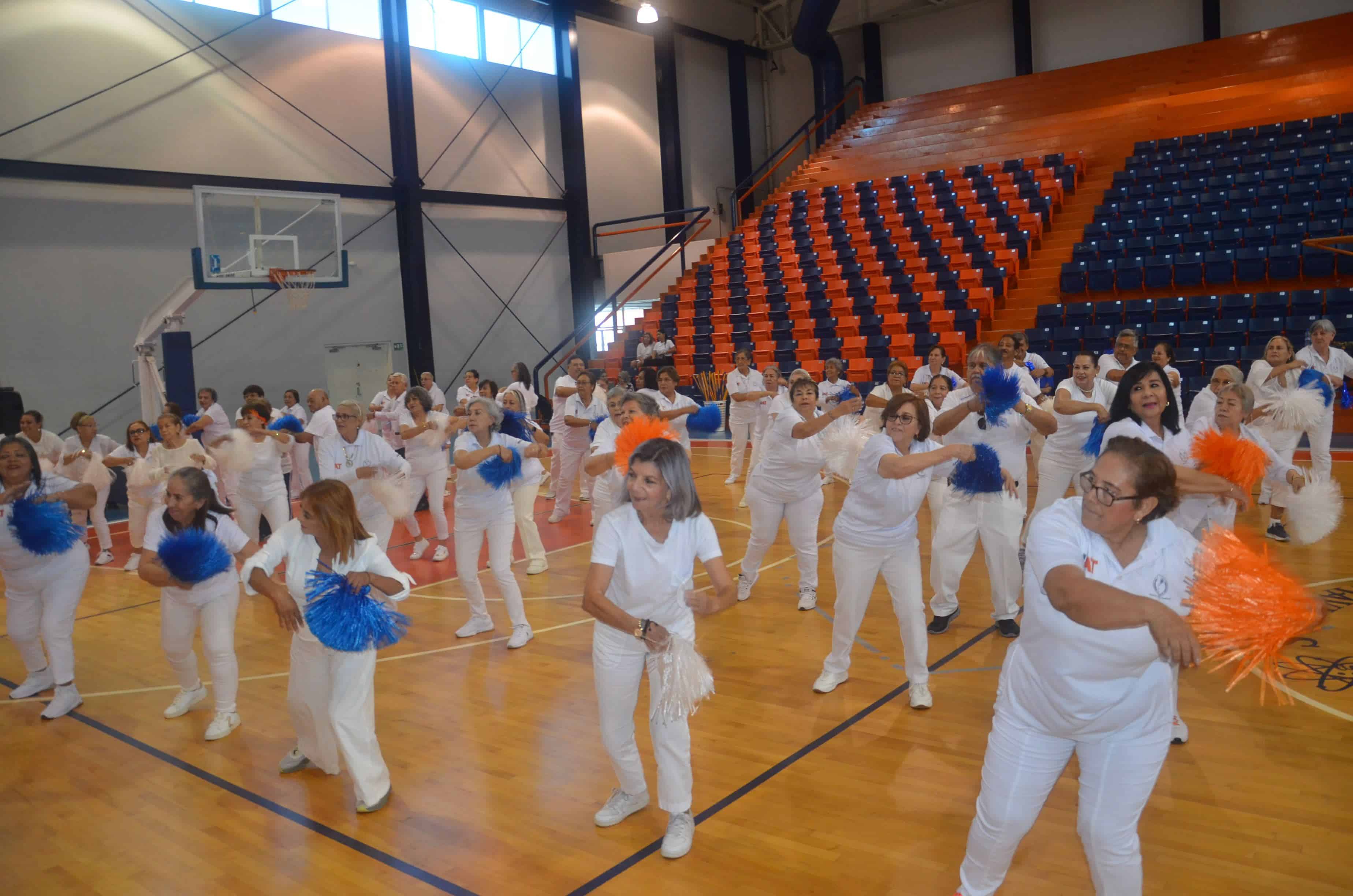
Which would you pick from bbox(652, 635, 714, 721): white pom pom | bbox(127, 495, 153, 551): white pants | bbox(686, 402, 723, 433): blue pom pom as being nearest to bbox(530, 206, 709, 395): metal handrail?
bbox(127, 495, 153, 551): white pants

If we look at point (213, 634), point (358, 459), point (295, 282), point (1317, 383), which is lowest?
point (213, 634)

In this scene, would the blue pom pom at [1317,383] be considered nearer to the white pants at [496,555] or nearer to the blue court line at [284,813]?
the white pants at [496,555]

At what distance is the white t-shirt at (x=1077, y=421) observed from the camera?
21.8 feet

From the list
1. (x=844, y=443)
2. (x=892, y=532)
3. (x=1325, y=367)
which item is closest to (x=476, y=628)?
(x=844, y=443)

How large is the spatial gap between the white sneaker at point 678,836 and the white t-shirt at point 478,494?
10.1 feet

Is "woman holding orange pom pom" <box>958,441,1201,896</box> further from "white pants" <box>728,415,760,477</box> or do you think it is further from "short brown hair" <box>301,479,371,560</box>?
"white pants" <box>728,415,760,477</box>

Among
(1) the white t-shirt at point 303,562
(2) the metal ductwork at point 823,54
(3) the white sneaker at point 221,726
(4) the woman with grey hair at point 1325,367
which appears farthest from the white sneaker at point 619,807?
(2) the metal ductwork at point 823,54

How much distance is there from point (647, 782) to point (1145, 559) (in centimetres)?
264

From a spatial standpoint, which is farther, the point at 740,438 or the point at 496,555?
the point at 740,438

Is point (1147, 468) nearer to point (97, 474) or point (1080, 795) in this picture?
point (1080, 795)

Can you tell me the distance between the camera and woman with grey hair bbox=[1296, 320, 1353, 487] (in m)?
7.94

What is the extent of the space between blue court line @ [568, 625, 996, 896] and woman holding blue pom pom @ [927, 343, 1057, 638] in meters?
0.33

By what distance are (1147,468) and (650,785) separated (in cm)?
278

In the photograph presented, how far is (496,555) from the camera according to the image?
6355 millimetres
